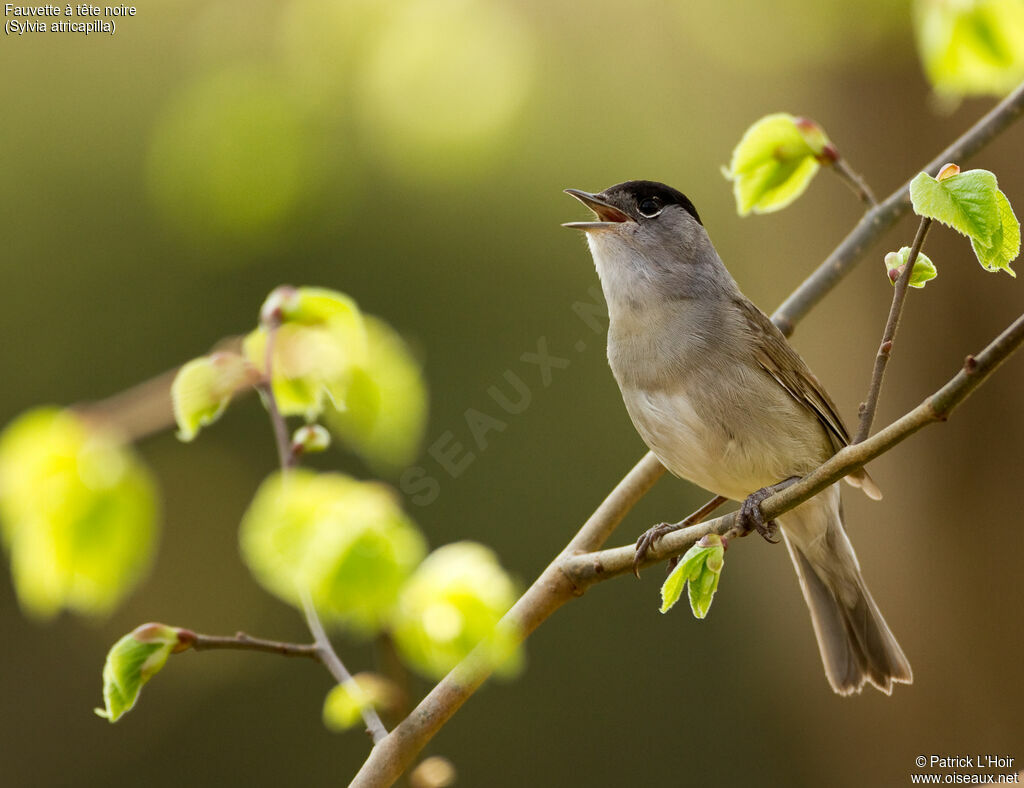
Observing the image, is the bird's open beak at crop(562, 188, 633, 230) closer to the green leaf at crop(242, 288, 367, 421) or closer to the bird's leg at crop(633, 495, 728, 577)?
the bird's leg at crop(633, 495, 728, 577)

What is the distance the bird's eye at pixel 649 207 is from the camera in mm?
3600

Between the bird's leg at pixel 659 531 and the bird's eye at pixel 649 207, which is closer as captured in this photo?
the bird's leg at pixel 659 531

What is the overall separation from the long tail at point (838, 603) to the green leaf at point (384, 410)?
1.92 metres

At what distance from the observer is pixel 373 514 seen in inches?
54.1

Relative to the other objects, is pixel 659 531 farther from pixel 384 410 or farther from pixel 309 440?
pixel 384 410

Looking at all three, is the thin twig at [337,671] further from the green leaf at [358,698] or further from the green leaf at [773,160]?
the green leaf at [773,160]

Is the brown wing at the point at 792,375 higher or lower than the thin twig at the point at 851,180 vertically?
lower

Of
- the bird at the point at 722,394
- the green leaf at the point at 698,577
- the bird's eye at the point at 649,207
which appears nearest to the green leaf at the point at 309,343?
the green leaf at the point at 698,577

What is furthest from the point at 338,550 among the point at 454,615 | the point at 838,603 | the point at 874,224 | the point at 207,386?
the point at 838,603

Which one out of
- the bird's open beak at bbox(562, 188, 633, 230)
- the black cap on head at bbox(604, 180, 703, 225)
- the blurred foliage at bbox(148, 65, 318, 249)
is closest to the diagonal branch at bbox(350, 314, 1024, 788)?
the blurred foliage at bbox(148, 65, 318, 249)

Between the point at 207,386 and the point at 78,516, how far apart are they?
40cm

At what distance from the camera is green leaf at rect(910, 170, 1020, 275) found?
154 cm

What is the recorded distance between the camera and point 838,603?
140 inches

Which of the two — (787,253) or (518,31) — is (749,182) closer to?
(518,31)
